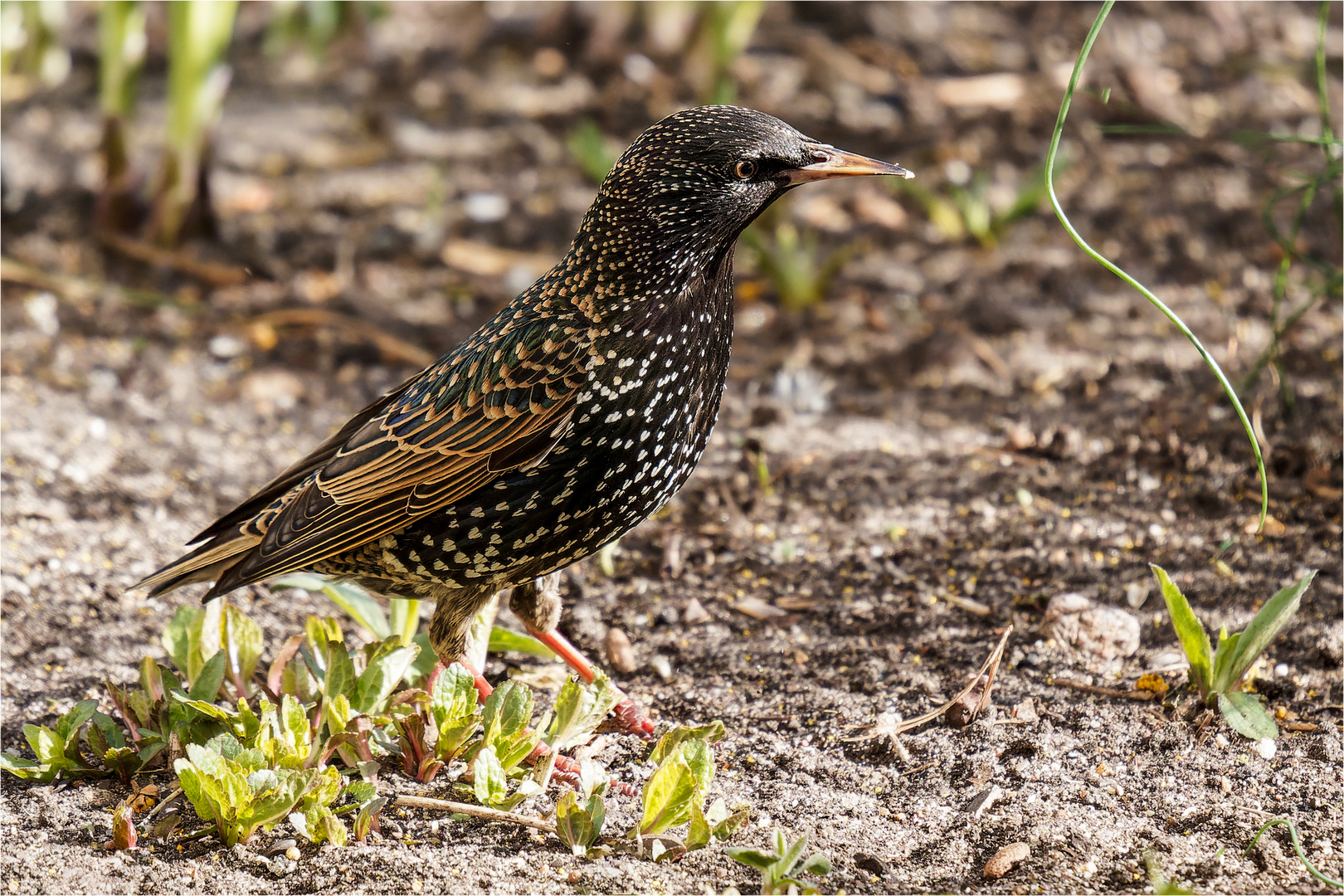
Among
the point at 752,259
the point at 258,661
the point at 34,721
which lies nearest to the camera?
the point at 34,721

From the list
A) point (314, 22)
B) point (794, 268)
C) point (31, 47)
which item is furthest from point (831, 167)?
point (31, 47)

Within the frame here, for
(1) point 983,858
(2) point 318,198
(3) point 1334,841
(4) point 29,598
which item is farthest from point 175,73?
(3) point 1334,841

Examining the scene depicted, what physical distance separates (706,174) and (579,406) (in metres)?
0.58

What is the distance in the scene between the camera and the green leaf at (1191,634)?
2.97m

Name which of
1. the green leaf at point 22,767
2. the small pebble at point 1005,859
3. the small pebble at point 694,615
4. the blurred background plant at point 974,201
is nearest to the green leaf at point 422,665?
the small pebble at point 694,615

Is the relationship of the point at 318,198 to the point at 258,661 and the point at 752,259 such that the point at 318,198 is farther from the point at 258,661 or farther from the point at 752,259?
the point at 258,661

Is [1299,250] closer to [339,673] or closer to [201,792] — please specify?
[339,673]

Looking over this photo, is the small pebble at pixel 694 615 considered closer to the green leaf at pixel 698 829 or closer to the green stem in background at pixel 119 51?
the green leaf at pixel 698 829

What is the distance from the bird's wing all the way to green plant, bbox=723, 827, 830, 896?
3.11 ft

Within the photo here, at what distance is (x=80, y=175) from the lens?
5.73 metres

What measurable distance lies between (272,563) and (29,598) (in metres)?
1.00

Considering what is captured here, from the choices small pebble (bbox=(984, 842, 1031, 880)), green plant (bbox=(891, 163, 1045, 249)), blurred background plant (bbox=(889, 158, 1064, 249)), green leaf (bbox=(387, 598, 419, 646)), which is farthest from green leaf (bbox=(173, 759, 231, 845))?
green plant (bbox=(891, 163, 1045, 249))

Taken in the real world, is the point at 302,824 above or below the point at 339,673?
below

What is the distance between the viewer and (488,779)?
2764mm
